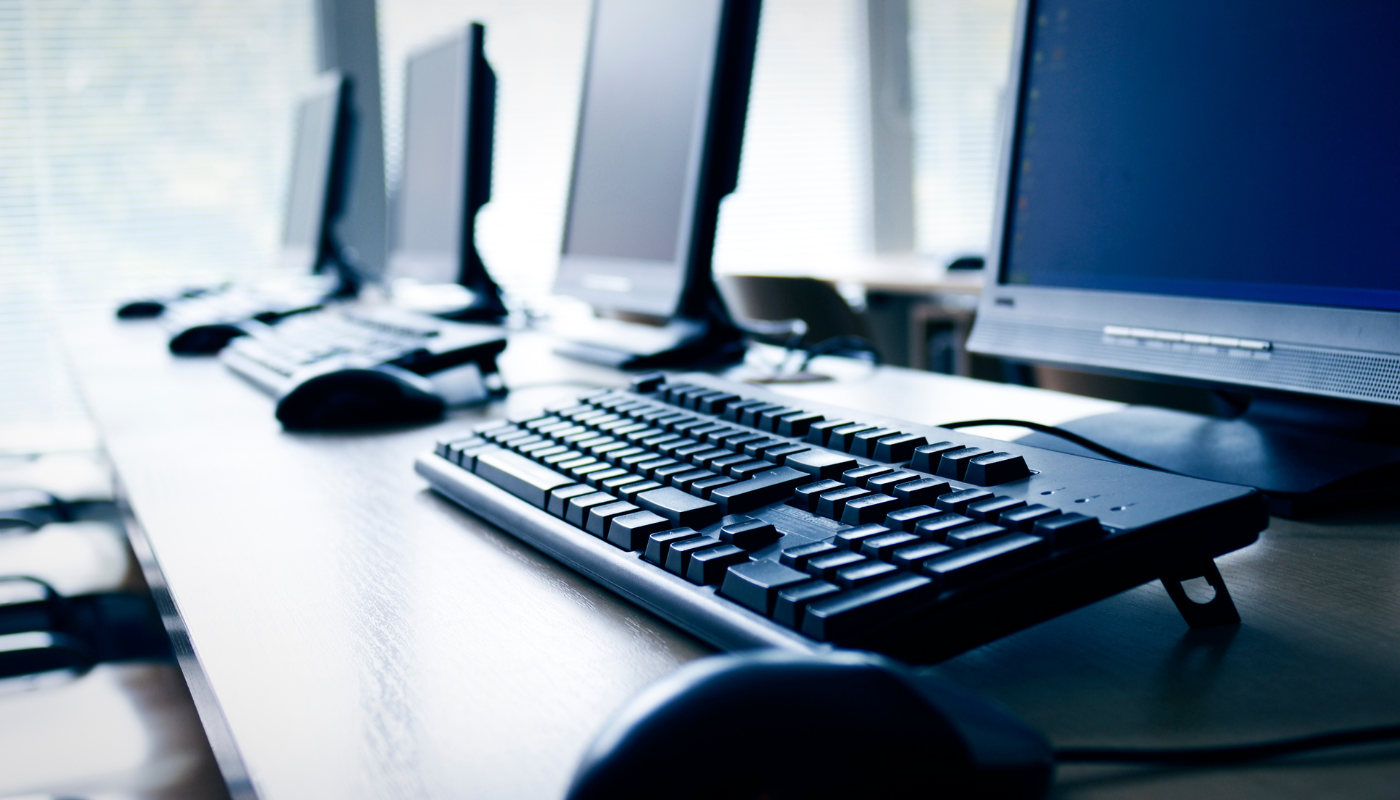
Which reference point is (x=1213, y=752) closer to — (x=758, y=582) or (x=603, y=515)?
(x=758, y=582)

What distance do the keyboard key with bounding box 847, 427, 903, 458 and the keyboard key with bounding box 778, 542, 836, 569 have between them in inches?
5.1

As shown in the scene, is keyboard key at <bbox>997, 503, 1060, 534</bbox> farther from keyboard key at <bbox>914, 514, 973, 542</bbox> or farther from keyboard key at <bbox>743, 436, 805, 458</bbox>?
keyboard key at <bbox>743, 436, 805, 458</bbox>

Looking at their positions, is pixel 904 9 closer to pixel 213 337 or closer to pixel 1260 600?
pixel 213 337

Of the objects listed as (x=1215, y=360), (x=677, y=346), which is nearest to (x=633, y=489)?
(x=1215, y=360)

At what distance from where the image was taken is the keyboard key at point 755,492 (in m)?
0.48

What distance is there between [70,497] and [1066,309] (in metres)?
1.56

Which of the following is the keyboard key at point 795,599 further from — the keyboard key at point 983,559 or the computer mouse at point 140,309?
the computer mouse at point 140,309

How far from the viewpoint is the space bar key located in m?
0.56

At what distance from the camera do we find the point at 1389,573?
1.57ft

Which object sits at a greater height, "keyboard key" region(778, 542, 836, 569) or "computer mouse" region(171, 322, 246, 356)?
"keyboard key" region(778, 542, 836, 569)

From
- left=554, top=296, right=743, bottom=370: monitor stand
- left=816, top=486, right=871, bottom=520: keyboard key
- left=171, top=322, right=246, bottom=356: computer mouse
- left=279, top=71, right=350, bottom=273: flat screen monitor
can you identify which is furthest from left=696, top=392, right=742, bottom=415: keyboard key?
left=279, top=71, right=350, bottom=273: flat screen monitor

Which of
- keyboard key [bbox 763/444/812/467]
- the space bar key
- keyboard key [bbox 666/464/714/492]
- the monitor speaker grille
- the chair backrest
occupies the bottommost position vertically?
the space bar key

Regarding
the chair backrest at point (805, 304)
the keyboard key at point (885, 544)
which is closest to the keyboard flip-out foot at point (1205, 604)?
the keyboard key at point (885, 544)

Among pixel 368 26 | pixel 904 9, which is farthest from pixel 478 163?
pixel 904 9
